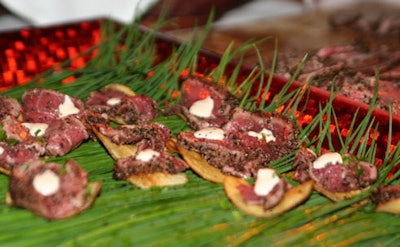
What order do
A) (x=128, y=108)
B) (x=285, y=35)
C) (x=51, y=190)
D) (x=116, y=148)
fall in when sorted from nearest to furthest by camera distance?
1. (x=51, y=190)
2. (x=116, y=148)
3. (x=128, y=108)
4. (x=285, y=35)

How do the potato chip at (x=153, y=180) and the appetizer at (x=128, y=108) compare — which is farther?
the appetizer at (x=128, y=108)

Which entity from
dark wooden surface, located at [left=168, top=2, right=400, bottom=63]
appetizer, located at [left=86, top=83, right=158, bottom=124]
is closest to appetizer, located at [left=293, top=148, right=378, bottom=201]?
appetizer, located at [left=86, top=83, right=158, bottom=124]

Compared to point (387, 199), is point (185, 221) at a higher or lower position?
lower

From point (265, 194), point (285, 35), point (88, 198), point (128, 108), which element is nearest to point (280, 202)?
point (265, 194)

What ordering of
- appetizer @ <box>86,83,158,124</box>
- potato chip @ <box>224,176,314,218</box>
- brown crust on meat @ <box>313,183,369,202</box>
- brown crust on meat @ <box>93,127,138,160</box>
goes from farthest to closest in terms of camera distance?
appetizer @ <box>86,83,158,124</box>
brown crust on meat @ <box>93,127,138,160</box>
brown crust on meat @ <box>313,183,369,202</box>
potato chip @ <box>224,176,314,218</box>

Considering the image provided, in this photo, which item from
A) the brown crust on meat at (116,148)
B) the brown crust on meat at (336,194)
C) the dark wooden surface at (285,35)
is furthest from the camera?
the dark wooden surface at (285,35)

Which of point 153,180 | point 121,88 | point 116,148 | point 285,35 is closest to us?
point 153,180

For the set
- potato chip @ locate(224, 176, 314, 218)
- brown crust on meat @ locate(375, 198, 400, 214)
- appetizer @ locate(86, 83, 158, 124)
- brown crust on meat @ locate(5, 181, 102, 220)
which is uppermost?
brown crust on meat @ locate(375, 198, 400, 214)

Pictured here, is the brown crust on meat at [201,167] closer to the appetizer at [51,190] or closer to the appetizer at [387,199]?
the appetizer at [51,190]

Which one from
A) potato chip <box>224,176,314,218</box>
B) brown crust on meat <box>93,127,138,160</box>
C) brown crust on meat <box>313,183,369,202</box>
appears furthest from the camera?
brown crust on meat <box>93,127,138,160</box>

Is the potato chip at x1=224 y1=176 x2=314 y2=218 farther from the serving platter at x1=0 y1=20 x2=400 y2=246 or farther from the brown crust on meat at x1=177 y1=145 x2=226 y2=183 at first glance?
the brown crust on meat at x1=177 y1=145 x2=226 y2=183

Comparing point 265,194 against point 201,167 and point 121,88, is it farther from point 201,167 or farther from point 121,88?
point 121,88

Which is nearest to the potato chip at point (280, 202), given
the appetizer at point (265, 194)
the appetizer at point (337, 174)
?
the appetizer at point (265, 194)
